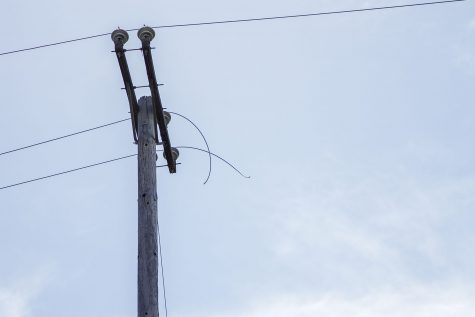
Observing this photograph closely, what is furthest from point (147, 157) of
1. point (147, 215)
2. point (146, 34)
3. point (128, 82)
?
point (146, 34)

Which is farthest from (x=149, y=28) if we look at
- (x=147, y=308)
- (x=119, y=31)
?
(x=147, y=308)

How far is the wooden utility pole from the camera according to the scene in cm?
645

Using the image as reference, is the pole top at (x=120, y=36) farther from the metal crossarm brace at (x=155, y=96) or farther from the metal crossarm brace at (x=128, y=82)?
the metal crossarm brace at (x=155, y=96)

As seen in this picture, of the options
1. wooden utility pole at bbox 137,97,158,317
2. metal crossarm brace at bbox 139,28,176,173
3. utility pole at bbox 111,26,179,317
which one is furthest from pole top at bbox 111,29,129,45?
wooden utility pole at bbox 137,97,158,317

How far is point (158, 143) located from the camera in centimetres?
811

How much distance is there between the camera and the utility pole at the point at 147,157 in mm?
6516

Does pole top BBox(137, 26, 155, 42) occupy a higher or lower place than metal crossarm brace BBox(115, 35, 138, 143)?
higher

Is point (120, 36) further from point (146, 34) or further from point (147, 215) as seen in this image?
point (147, 215)

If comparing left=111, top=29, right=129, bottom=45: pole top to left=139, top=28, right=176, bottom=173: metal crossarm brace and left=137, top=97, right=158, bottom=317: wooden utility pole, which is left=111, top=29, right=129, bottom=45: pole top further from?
left=137, top=97, right=158, bottom=317: wooden utility pole

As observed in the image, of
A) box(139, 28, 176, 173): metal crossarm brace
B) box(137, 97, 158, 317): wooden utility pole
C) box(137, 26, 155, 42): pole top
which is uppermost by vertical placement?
box(137, 26, 155, 42): pole top

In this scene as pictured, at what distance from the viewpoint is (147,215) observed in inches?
273

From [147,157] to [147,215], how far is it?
752 millimetres

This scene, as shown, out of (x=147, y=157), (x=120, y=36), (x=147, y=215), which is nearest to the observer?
(x=147, y=215)

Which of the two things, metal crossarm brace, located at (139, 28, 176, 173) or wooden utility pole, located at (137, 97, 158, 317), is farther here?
metal crossarm brace, located at (139, 28, 176, 173)
